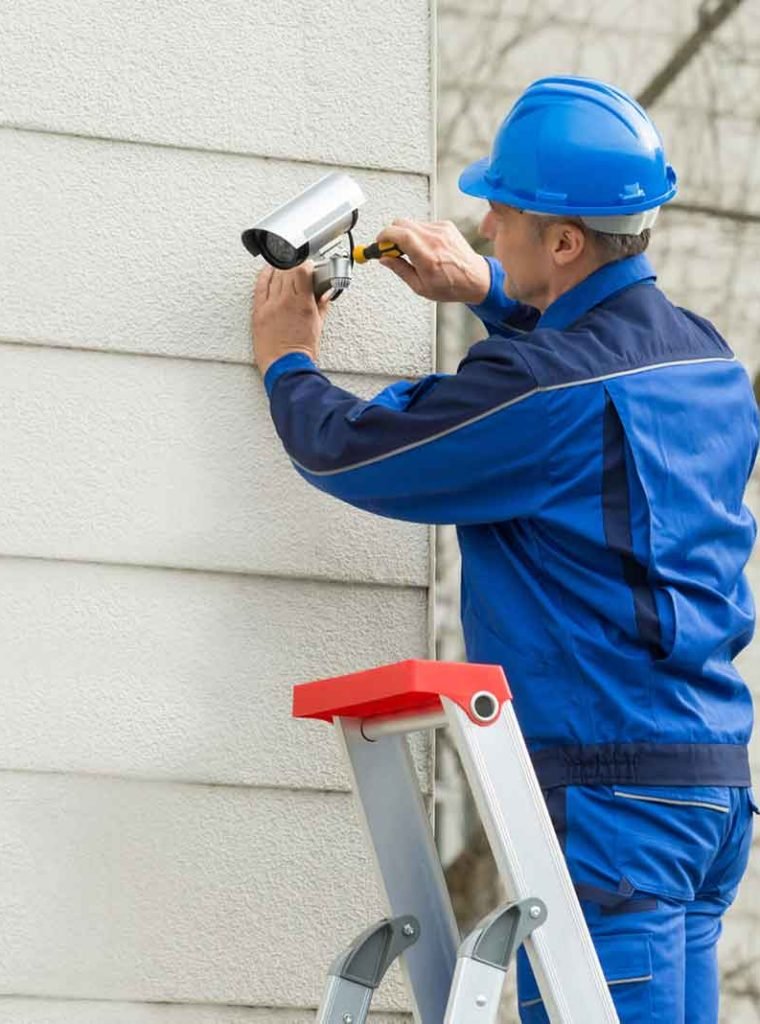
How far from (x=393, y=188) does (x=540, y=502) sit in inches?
26.8

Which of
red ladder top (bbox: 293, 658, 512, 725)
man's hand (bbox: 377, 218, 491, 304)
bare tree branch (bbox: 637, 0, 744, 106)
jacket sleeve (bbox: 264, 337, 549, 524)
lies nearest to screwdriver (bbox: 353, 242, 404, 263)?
man's hand (bbox: 377, 218, 491, 304)

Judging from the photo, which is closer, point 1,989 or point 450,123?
point 1,989

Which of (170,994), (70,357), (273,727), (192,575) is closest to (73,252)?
(70,357)

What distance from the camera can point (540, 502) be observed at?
2.20 meters

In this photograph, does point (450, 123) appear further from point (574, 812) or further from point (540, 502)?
point (574, 812)

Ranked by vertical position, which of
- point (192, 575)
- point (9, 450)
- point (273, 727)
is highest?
point (9, 450)

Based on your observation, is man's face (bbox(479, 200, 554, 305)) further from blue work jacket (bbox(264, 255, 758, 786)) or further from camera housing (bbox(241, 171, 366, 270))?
camera housing (bbox(241, 171, 366, 270))

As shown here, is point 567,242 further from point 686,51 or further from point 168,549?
point 686,51

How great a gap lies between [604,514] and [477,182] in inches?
19.9

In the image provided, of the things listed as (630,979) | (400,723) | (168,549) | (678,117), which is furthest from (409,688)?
(678,117)

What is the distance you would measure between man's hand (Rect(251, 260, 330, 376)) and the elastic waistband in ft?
2.31

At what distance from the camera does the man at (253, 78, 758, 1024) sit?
211 cm

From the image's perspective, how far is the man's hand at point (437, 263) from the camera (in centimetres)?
250

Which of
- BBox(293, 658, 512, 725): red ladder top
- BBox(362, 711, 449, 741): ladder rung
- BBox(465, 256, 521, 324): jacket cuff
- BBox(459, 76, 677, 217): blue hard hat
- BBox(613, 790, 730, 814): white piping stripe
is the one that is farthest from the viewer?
BBox(465, 256, 521, 324): jacket cuff
